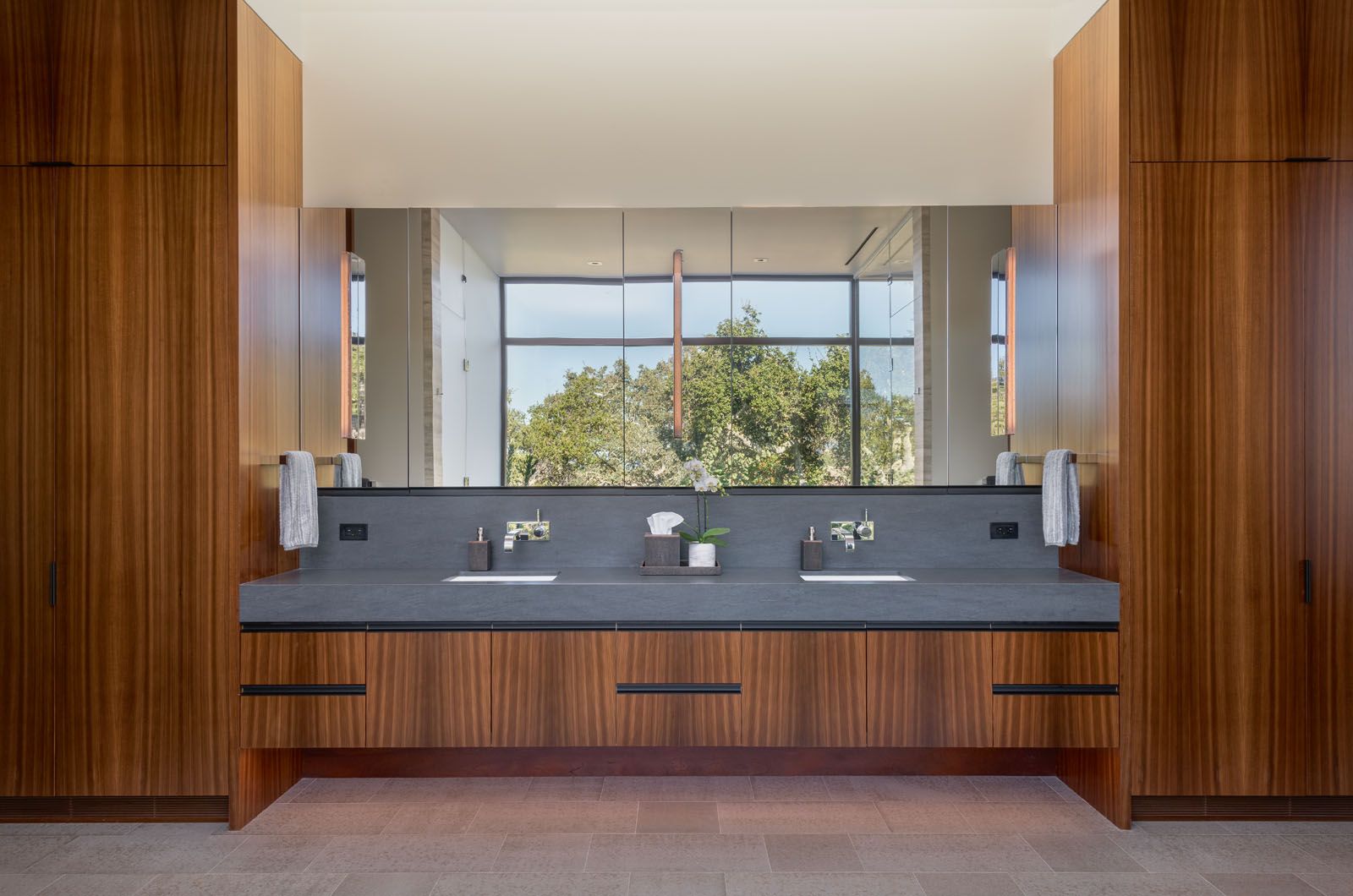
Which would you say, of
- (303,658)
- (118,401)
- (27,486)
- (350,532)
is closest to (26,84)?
(118,401)

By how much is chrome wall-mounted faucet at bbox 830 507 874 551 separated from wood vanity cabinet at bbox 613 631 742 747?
2.50ft

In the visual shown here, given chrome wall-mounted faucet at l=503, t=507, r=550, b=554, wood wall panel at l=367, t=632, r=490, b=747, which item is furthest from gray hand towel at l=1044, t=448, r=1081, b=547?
wood wall panel at l=367, t=632, r=490, b=747

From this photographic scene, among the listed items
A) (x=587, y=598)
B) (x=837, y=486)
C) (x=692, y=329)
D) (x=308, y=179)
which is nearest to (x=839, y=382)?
(x=837, y=486)

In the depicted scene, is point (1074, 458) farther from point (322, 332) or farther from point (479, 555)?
point (322, 332)

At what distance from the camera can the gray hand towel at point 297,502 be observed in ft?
10.4

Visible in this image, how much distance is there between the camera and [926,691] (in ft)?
9.61

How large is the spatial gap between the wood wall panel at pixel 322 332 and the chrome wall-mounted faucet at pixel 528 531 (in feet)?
2.67

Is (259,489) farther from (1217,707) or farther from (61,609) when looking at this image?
(1217,707)

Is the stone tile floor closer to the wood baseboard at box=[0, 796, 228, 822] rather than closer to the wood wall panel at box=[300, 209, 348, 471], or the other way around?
the wood baseboard at box=[0, 796, 228, 822]

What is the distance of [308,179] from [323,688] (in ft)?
7.29

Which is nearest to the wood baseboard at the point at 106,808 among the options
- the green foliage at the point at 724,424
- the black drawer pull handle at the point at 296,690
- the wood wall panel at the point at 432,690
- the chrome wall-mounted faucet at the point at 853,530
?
the black drawer pull handle at the point at 296,690

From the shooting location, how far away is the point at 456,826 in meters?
2.88

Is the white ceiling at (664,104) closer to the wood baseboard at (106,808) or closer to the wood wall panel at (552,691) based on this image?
the wood wall panel at (552,691)

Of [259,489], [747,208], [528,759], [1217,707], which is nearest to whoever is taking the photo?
[1217,707]
